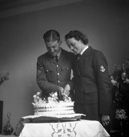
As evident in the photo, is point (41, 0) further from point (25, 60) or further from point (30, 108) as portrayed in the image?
point (30, 108)

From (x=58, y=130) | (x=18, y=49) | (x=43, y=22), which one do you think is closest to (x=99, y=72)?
(x=58, y=130)

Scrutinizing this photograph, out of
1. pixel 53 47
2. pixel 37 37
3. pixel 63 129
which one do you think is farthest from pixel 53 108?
pixel 37 37

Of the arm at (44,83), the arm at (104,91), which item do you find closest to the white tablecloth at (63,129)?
the arm at (104,91)

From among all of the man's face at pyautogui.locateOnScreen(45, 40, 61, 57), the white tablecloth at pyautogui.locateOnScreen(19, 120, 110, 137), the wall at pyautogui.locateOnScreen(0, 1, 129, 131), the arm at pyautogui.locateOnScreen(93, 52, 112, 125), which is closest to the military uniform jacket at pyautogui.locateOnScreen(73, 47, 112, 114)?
the arm at pyautogui.locateOnScreen(93, 52, 112, 125)

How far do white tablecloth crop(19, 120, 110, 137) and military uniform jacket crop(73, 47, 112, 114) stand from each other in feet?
1.51

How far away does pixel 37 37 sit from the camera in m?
3.02

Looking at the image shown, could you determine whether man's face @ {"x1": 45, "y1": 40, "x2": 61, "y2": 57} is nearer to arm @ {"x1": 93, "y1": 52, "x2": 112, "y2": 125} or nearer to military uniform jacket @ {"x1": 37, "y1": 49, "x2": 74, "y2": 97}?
military uniform jacket @ {"x1": 37, "y1": 49, "x2": 74, "y2": 97}

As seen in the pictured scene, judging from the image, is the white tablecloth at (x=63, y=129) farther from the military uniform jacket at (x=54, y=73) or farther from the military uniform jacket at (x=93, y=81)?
the military uniform jacket at (x=54, y=73)

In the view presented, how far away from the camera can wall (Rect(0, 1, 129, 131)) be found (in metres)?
2.63

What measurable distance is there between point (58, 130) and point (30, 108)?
5.52ft

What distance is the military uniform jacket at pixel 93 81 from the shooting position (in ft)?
6.23

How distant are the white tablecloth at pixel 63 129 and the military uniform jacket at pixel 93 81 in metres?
0.46

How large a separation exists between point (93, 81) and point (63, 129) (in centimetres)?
67

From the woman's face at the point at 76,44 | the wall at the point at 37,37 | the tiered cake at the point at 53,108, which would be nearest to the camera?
the tiered cake at the point at 53,108
